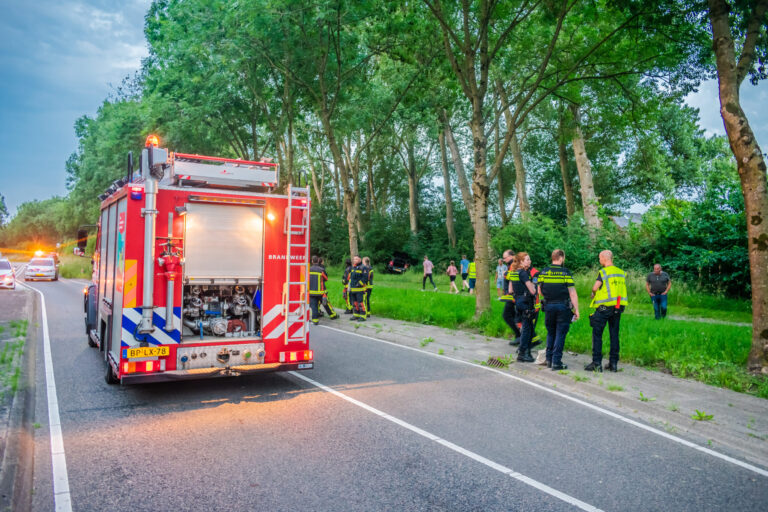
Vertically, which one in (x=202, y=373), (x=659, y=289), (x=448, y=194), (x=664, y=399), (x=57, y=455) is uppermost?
(x=448, y=194)

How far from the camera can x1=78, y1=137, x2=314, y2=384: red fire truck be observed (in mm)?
6742

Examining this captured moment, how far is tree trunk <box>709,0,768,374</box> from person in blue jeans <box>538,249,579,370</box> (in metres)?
2.69

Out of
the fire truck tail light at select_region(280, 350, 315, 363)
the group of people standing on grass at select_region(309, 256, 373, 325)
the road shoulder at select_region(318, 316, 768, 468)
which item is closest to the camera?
the road shoulder at select_region(318, 316, 768, 468)

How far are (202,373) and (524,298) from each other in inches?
226

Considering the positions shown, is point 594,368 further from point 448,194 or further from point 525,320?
point 448,194

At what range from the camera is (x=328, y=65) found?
20719mm

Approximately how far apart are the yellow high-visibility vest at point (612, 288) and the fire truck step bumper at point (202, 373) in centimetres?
468

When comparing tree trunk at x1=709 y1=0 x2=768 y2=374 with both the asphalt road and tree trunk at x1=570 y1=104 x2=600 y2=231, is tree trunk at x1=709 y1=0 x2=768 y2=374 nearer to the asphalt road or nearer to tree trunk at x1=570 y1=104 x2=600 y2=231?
the asphalt road

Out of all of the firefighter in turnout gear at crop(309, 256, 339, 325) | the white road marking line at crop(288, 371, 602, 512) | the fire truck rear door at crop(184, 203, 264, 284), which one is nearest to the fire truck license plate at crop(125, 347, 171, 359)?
the fire truck rear door at crop(184, 203, 264, 284)

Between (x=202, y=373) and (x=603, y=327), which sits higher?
(x=603, y=327)

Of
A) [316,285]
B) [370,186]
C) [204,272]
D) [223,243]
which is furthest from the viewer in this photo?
[370,186]

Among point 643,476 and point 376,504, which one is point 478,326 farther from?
point 376,504

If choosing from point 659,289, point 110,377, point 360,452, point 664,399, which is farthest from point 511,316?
point 110,377

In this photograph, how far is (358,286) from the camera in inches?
632
